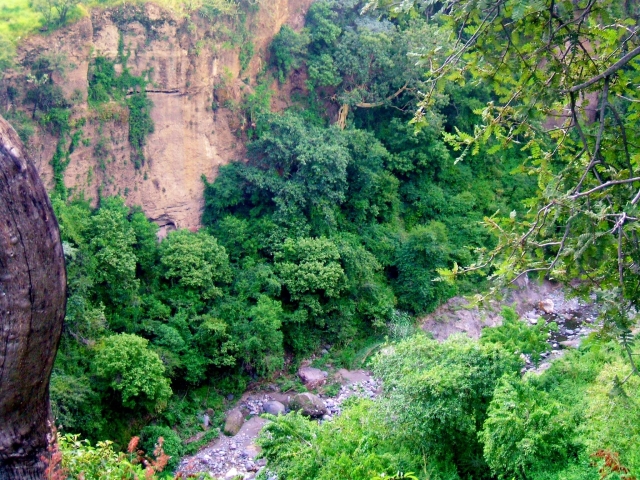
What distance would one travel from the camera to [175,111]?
46.0ft

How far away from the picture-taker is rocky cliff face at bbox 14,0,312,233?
1252 cm

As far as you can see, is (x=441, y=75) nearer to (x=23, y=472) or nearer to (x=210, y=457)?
Answer: (x=23, y=472)

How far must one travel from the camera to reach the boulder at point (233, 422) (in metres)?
11.4

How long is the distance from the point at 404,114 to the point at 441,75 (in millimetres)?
14217

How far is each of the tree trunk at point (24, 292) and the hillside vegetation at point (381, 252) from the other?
59 cm

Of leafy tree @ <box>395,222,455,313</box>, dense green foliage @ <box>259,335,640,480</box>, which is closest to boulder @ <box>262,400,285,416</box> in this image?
dense green foliage @ <box>259,335,640,480</box>

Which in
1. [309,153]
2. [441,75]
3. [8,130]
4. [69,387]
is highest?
[441,75]

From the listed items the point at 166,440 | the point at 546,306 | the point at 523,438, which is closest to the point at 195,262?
the point at 166,440

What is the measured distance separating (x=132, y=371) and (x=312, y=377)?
4.37 metres

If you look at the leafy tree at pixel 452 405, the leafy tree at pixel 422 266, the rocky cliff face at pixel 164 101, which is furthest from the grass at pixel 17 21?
the leafy tree at pixel 452 405

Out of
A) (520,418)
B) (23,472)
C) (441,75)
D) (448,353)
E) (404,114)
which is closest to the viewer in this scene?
(23,472)

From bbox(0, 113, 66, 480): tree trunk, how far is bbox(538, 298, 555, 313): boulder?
15254 mm

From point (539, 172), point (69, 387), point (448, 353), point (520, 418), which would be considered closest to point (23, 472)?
point (539, 172)

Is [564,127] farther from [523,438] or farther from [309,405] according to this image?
[309,405]
